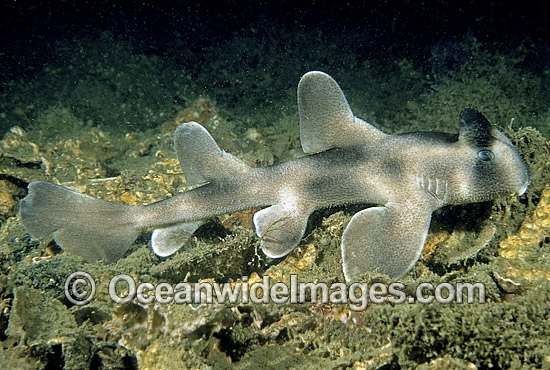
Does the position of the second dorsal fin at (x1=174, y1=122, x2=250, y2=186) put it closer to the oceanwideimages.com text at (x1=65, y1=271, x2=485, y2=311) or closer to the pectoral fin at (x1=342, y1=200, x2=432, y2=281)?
the oceanwideimages.com text at (x1=65, y1=271, x2=485, y2=311)

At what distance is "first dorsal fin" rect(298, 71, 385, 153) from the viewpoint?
143 inches

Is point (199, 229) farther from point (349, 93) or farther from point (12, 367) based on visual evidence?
point (349, 93)

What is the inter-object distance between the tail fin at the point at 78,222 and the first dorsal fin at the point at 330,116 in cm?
233

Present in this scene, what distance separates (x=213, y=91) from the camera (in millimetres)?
7836

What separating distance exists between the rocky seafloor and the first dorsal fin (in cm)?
83

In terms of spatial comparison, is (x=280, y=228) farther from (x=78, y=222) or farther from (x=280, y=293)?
(x=78, y=222)

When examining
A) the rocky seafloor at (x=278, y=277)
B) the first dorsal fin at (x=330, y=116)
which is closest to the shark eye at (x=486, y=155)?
the rocky seafloor at (x=278, y=277)

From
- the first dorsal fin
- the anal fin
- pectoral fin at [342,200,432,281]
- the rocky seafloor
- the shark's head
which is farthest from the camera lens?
the first dorsal fin

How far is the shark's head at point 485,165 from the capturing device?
10.3ft

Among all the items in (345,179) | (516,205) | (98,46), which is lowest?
(516,205)

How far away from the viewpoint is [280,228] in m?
3.40

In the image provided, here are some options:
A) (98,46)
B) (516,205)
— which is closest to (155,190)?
(516,205)

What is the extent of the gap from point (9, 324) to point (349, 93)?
6.88 metres

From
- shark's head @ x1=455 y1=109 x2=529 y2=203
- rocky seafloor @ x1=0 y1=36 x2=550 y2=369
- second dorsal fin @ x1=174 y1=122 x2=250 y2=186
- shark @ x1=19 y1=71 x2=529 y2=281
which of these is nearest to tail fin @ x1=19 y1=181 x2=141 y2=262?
shark @ x1=19 y1=71 x2=529 y2=281
